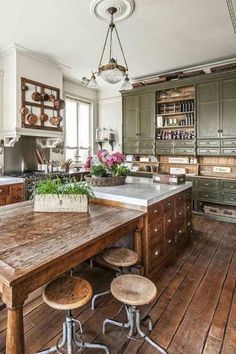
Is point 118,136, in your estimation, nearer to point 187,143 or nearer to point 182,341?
point 187,143

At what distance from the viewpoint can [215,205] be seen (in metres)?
4.88

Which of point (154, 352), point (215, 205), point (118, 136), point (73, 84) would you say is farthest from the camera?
point (118, 136)

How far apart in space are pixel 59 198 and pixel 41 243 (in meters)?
0.65

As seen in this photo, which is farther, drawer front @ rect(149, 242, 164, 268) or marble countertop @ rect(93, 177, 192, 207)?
drawer front @ rect(149, 242, 164, 268)

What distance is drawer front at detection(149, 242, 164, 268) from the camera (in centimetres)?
249

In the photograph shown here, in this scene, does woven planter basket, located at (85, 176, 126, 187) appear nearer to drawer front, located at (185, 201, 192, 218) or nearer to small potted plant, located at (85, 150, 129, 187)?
small potted plant, located at (85, 150, 129, 187)

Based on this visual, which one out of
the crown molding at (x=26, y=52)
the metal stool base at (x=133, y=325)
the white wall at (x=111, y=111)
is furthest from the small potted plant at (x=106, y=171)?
the white wall at (x=111, y=111)

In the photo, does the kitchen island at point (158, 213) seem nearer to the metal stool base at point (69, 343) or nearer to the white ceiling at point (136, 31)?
the metal stool base at point (69, 343)

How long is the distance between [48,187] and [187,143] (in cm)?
370

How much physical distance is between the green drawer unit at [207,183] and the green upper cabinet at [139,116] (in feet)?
4.75

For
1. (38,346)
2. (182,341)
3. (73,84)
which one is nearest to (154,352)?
(182,341)

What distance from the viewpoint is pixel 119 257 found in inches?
78.2

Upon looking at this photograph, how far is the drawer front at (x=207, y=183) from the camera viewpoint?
15.2 ft

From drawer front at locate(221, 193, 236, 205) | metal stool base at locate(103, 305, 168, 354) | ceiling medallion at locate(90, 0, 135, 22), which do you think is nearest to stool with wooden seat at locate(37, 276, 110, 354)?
metal stool base at locate(103, 305, 168, 354)
